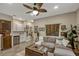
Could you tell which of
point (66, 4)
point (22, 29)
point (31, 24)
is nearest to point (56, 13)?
point (66, 4)

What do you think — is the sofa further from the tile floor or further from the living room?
the tile floor

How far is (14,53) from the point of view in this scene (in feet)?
6.11

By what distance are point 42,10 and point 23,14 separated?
1.22 ft

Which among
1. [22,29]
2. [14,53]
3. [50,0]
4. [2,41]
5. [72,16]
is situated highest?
[50,0]

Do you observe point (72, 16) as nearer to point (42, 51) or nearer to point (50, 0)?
point (50, 0)

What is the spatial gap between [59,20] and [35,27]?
48 centimetres

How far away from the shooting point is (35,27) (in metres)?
1.92

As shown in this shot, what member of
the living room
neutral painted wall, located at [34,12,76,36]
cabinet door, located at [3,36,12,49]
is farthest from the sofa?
cabinet door, located at [3,36,12,49]

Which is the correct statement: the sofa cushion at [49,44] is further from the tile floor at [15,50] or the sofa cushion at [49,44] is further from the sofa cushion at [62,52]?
the tile floor at [15,50]

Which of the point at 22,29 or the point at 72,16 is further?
the point at 22,29

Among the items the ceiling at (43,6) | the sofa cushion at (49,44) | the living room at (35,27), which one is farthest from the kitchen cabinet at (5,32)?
the sofa cushion at (49,44)

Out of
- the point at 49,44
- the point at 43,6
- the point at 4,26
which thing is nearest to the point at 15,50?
the point at 4,26

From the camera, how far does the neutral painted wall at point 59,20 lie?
1806 mm

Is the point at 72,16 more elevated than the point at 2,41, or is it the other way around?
the point at 72,16
